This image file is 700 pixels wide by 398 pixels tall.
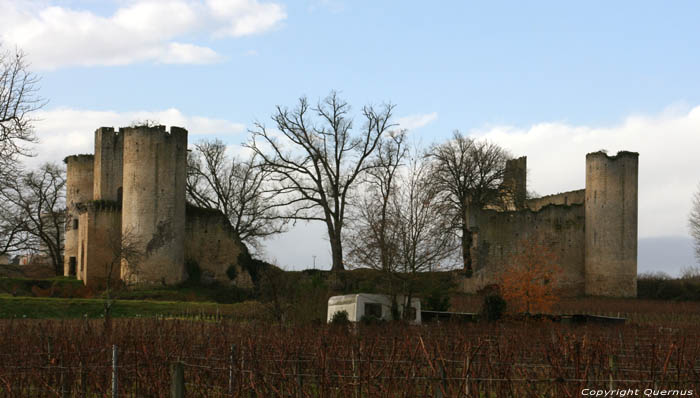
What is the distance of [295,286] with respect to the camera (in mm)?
29016

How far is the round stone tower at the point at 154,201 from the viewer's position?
35062 mm

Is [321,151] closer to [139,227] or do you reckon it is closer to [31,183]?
[139,227]

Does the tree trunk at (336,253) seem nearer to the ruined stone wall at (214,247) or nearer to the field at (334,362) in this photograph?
the ruined stone wall at (214,247)

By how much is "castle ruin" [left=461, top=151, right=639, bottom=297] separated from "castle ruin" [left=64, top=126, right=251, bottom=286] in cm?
1069

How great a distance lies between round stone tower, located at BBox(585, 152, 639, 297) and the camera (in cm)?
3953

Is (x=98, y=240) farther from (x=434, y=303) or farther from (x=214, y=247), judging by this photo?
(x=434, y=303)

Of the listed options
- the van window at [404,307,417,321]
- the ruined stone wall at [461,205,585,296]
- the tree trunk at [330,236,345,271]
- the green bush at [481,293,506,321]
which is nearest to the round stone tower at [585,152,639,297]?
the ruined stone wall at [461,205,585,296]

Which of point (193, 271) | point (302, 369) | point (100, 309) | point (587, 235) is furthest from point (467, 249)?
point (302, 369)

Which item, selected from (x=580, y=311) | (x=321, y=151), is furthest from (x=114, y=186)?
(x=580, y=311)

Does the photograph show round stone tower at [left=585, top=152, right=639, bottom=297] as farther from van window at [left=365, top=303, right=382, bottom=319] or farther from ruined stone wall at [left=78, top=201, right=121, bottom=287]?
ruined stone wall at [left=78, top=201, right=121, bottom=287]

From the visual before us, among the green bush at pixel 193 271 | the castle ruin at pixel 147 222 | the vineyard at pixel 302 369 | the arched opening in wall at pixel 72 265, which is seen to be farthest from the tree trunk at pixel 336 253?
the vineyard at pixel 302 369

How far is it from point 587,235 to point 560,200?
4.01 m

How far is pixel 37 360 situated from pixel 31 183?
3273 cm

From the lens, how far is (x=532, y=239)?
39.8 metres
